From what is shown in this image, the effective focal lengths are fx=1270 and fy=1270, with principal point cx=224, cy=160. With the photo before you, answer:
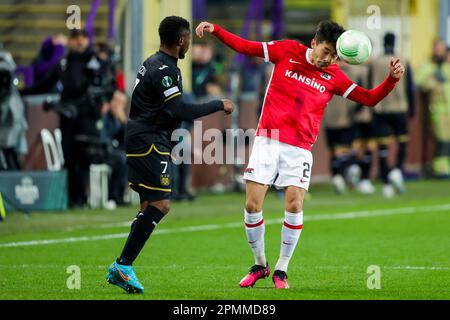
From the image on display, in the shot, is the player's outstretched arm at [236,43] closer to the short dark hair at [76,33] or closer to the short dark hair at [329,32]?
the short dark hair at [329,32]

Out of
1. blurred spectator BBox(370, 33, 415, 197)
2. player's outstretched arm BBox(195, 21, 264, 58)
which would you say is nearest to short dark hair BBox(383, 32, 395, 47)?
blurred spectator BBox(370, 33, 415, 197)

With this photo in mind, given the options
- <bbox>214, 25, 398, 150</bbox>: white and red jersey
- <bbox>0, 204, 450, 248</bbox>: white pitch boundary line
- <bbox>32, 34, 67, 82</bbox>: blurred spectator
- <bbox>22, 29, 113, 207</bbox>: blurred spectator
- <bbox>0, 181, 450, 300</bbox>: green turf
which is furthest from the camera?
<bbox>32, 34, 67, 82</bbox>: blurred spectator

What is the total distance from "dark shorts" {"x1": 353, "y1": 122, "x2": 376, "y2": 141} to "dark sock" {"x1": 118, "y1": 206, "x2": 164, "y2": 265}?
13563mm

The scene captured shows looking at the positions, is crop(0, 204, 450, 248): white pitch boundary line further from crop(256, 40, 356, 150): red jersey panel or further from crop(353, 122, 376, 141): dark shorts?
crop(256, 40, 356, 150): red jersey panel

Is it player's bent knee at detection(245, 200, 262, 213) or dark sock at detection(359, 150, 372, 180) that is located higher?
player's bent knee at detection(245, 200, 262, 213)

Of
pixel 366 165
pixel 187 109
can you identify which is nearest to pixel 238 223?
pixel 366 165

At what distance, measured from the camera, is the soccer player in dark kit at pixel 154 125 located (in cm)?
1022

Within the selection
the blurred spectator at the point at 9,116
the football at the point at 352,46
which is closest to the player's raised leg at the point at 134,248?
the football at the point at 352,46

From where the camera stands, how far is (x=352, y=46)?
1057cm

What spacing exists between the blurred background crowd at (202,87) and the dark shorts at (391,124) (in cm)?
2

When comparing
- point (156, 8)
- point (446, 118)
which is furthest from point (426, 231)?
point (446, 118)

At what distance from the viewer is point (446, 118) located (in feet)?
90.9

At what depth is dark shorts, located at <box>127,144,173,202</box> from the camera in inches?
407

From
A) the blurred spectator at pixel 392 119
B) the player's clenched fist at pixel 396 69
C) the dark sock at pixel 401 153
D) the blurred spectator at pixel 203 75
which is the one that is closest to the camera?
the player's clenched fist at pixel 396 69
